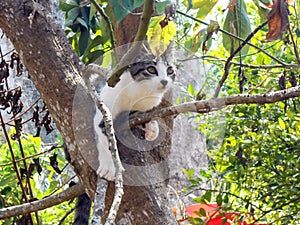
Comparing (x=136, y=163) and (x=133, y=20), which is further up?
(x=133, y=20)

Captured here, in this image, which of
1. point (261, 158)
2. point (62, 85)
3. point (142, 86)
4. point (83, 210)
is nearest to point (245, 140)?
point (261, 158)

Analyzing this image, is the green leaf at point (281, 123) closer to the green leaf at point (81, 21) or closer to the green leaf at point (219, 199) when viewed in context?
the green leaf at point (219, 199)

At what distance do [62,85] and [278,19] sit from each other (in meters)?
0.47

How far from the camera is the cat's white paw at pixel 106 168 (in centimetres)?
122

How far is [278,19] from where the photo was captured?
1.02 m

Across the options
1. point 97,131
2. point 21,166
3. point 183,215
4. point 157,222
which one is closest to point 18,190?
point 21,166

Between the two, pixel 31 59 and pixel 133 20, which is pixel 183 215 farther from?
pixel 31 59

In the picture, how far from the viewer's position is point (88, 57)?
159 cm

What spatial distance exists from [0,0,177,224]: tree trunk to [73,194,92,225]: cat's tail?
481 millimetres

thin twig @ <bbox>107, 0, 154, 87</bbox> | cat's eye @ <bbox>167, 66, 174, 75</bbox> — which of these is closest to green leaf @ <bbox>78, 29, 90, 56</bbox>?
cat's eye @ <bbox>167, 66, 174, 75</bbox>

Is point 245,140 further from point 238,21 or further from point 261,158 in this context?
point 238,21

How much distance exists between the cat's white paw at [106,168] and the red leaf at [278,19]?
0.41 metres

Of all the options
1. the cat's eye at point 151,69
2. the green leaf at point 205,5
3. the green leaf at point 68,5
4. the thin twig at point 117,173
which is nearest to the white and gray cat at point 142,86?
the cat's eye at point 151,69

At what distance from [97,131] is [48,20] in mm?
267
